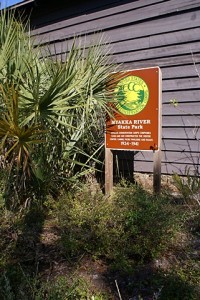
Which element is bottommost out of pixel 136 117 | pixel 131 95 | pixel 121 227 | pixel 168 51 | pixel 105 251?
pixel 105 251

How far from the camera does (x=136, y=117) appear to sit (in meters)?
4.90

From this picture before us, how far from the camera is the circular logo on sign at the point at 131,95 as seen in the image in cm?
484

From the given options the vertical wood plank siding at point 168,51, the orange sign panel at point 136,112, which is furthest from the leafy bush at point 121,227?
the vertical wood plank siding at point 168,51

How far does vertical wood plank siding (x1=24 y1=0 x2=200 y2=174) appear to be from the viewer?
17.5ft

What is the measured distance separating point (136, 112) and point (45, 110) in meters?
1.45

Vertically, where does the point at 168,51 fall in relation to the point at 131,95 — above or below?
above

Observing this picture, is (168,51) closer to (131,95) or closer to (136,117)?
(131,95)

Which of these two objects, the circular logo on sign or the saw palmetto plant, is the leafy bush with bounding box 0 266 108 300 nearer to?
the saw palmetto plant

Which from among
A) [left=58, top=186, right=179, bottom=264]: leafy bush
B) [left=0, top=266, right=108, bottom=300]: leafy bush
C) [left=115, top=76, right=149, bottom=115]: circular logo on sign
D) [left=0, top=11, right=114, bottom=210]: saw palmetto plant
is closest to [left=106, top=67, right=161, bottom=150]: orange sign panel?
[left=115, top=76, right=149, bottom=115]: circular logo on sign

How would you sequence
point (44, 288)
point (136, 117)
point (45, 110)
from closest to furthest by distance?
point (44, 288)
point (45, 110)
point (136, 117)

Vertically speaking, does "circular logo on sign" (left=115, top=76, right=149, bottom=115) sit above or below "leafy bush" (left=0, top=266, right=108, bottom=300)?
above

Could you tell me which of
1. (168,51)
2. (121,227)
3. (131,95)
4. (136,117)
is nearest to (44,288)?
(121,227)

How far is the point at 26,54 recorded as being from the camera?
4508mm

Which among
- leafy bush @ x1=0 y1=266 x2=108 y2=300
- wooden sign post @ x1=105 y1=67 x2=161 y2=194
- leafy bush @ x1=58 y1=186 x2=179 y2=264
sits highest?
wooden sign post @ x1=105 y1=67 x2=161 y2=194
